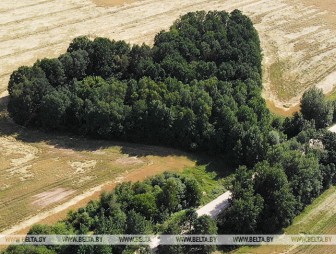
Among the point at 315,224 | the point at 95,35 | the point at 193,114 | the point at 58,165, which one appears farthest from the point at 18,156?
the point at 95,35

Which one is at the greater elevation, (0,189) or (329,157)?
(0,189)

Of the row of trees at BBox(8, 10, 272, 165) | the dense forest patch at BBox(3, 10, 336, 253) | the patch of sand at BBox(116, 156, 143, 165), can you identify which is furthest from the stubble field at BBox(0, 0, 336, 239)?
the dense forest patch at BBox(3, 10, 336, 253)

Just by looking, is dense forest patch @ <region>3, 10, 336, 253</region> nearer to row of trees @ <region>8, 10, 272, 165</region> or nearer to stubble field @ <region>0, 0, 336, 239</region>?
row of trees @ <region>8, 10, 272, 165</region>

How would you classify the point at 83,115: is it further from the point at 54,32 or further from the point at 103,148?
the point at 54,32

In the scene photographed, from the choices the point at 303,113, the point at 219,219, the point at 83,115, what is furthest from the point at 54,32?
the point at 219,219

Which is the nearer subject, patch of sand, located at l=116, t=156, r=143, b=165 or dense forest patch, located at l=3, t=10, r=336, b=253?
dense forest patch, located at l=3, t=10, r=336, b=253
